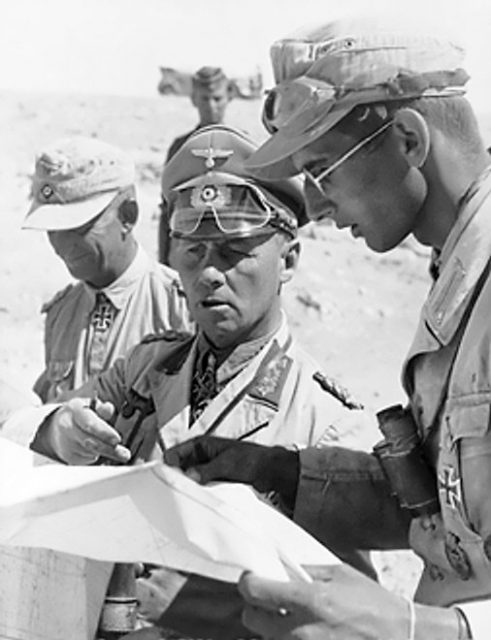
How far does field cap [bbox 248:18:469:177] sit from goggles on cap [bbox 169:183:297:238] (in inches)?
33.9

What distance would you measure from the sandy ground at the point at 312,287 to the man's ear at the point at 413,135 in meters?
6.33

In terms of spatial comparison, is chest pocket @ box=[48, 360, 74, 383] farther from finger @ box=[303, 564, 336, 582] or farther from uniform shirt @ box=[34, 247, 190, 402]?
finger @ box=[303, 564, 336, 582]

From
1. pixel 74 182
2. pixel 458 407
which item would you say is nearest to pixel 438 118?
pixel 458 407

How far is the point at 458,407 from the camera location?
247cm

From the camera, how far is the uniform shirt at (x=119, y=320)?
17.8 ft

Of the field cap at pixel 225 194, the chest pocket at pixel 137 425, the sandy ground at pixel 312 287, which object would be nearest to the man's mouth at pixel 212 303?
the field cap at pixel 225 194

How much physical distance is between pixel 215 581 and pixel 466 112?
0.95 metres

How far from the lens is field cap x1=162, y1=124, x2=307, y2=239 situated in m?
3.63

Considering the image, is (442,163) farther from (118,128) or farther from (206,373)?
(118,128)

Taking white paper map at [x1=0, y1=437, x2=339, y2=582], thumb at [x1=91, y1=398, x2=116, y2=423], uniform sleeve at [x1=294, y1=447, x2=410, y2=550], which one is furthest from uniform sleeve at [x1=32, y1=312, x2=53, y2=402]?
white paper map at [x1=0, y1=437, x2=339, y2=582]

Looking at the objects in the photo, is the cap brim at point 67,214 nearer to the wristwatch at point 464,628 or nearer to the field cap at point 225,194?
the field cap at point 225,194

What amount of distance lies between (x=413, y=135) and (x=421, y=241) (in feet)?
0.68

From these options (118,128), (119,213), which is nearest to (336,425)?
(119,213)

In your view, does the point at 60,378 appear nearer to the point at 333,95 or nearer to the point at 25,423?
the point at 25,423
